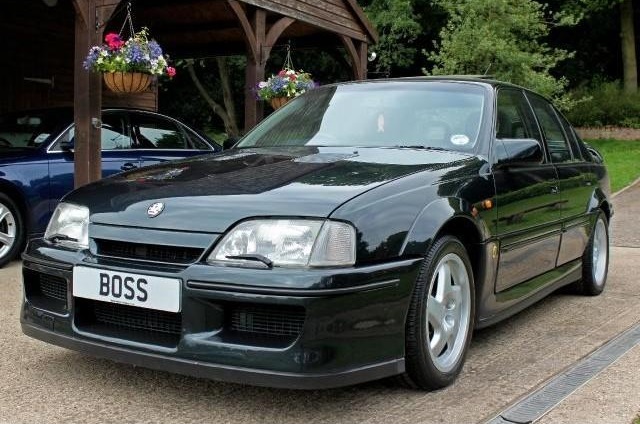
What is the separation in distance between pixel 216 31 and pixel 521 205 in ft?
27.7

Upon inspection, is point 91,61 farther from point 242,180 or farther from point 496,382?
point 496,382

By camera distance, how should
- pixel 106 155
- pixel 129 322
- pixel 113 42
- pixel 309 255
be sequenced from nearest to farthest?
1. pixel 309 255
2. pixel 129 322
3. pixel 113 42
4. pixel 106 155

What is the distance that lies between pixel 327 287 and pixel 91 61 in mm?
4398

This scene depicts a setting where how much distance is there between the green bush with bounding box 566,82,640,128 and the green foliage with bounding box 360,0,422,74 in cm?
625

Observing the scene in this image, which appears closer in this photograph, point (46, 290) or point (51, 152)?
point (46, 290)

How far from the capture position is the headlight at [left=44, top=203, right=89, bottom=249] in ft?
10.1

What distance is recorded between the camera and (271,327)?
262 centimetres

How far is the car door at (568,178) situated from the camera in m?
4.52

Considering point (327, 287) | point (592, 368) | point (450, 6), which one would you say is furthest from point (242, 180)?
point (450, 6)

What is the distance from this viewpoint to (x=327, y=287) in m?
2.54

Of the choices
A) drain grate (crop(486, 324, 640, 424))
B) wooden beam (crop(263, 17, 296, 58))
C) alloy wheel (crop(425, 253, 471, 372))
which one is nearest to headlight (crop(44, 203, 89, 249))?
alloy wheel (crop(425, 253, 471, 372))

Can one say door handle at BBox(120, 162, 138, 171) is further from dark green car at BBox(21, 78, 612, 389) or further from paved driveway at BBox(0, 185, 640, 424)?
dark green car at BBox(21, 78, 612, 389)

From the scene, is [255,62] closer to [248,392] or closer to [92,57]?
[92,57]

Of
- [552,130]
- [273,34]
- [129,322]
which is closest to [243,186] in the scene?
[129,322]
